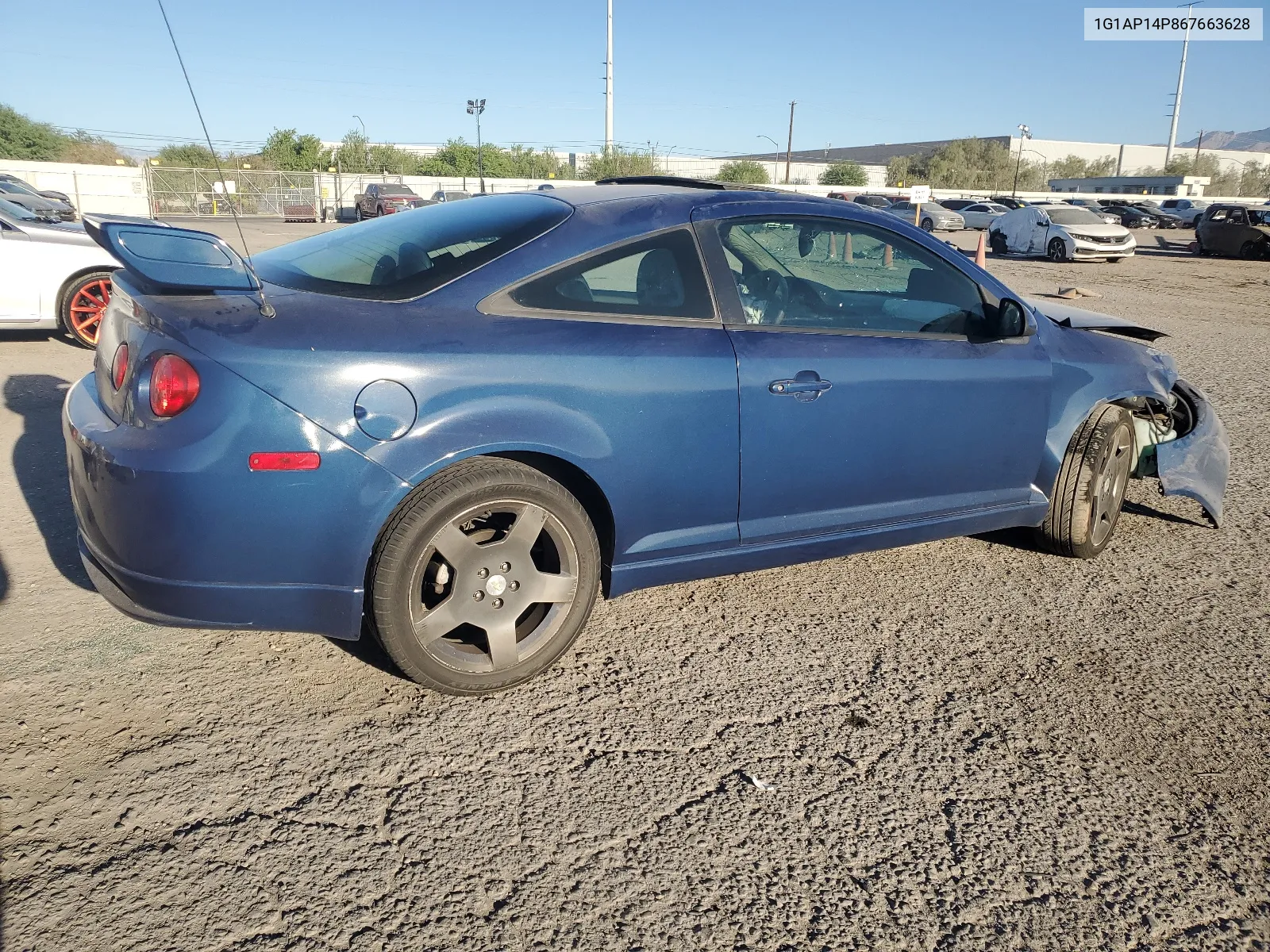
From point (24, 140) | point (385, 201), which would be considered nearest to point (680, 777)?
point (385, 201)

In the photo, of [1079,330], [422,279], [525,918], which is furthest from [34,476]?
[1079,330]

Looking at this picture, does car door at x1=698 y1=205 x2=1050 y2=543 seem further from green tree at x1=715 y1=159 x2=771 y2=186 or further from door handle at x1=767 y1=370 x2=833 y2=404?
green tree at x1=715 y1=159 x2=771 y2=186

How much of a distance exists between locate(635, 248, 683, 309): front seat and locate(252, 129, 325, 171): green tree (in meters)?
84.9

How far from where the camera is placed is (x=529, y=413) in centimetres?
278

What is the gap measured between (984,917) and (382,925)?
1.34 meters

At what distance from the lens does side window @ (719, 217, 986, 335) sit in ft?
11.1

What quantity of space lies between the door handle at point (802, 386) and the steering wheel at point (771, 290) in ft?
0.81

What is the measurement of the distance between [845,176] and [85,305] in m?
84.5

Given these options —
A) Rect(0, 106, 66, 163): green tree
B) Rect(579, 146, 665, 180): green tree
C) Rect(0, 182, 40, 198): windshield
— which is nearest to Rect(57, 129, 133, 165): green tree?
Rect(0, 106, 66, 163): green tree

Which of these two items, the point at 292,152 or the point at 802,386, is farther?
the point at 292,152

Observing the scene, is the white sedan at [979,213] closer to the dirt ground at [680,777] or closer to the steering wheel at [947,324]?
the steering wheel at [947,324]

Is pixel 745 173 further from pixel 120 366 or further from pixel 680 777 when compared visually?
pixel 680 777

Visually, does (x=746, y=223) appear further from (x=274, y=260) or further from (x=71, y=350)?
(x=71, y=350)

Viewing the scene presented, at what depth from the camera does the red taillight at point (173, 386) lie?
8.17ft
